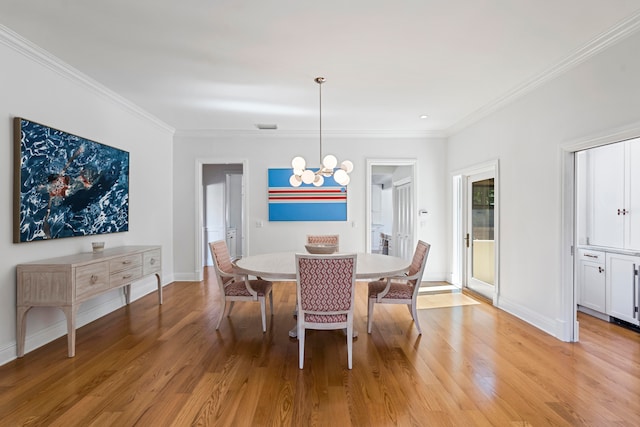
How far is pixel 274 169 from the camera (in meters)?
5.86

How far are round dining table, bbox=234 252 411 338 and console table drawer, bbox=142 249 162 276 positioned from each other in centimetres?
135

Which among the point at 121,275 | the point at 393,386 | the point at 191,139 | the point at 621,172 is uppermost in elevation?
the point at 191,139

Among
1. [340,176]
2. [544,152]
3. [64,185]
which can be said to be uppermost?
[544,152]

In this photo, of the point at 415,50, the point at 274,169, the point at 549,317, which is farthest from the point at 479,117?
the point at 274,169

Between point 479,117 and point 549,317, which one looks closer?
point 549,317

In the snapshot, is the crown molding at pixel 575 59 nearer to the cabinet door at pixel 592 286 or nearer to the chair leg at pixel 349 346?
the cabinet door at pixel 592 286

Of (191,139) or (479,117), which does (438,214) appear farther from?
(191,139)

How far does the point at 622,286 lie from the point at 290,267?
3.55m

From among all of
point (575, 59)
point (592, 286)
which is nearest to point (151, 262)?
point (575, 59)

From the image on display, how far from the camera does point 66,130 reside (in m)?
3.36

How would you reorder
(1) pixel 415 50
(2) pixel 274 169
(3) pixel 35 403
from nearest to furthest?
(3) pixel 35 403
(1) pixel 415 50
(2) pixel 274 169

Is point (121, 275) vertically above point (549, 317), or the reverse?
point (121, 275)

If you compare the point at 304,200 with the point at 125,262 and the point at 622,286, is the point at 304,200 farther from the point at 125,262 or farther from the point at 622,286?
the point at 622,286

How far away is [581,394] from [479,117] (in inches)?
142
